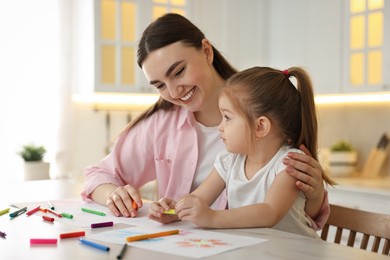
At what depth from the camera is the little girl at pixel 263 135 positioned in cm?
149

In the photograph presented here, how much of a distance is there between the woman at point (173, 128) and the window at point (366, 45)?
6.09 ft

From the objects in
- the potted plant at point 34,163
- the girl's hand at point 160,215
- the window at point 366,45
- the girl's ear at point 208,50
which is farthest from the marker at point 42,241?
the window at point 366,45

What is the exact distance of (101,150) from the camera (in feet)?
13.5

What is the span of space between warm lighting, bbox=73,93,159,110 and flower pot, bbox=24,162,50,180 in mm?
666

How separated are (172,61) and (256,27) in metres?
2.85

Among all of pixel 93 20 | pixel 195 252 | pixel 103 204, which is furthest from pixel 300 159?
pixel 93 20

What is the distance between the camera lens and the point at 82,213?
1504 millimetres

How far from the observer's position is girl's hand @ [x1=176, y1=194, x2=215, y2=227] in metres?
1.24

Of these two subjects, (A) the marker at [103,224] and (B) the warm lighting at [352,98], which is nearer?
(A) the marker at [103,224]

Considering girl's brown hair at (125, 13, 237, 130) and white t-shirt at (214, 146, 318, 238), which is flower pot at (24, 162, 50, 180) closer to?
girl's brown hair at (125, 13, 237, 130)

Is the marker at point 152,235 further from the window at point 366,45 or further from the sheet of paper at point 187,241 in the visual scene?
the window at point 366,45

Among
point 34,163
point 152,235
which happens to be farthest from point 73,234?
point 34,163

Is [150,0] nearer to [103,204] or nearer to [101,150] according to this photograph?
[101,150]

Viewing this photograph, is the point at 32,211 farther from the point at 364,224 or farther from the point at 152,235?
the point at 364,224
